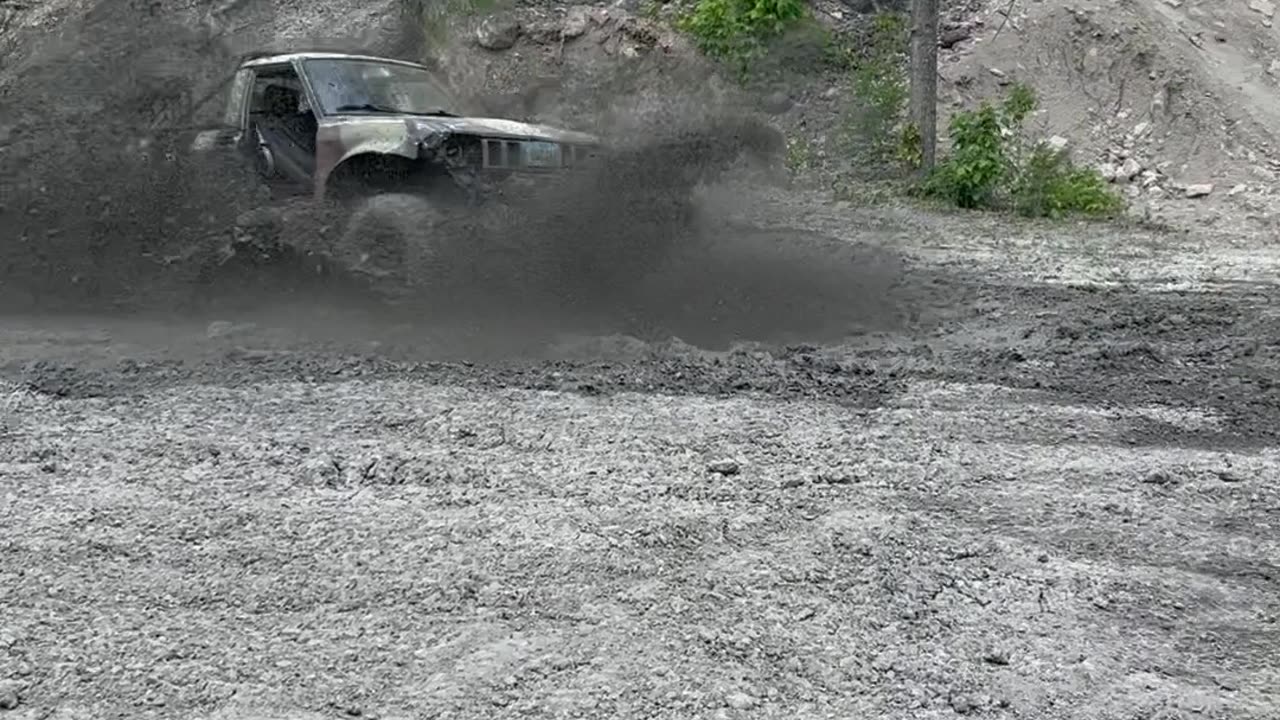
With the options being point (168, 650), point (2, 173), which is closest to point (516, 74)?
point (2, 173)

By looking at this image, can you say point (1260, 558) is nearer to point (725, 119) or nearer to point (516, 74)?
point (725, 119)

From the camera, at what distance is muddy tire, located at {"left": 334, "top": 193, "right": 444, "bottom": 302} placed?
28.0 feet

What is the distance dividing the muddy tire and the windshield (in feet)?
2.41

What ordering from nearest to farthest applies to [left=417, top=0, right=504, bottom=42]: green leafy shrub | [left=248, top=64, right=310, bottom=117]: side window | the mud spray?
the mud spray → [left=248, top=64, right=310, bottom=117]: side window → [left=417, top=0, right=504, bottom=42]: green leafy shrub

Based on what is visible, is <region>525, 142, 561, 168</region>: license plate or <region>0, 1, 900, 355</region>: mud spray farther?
<region>525, 142, 561, 168</region>: license plate

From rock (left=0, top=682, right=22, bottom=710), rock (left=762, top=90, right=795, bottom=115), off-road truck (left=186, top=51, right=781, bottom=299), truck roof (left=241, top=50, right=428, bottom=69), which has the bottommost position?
rock (left=0, top=682, right=22, bottom=710)

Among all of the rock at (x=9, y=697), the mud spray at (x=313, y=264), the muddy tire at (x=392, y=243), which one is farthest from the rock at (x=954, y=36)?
the rock at (x=9, y=697)

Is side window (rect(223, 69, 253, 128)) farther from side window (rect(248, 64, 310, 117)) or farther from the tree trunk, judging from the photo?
the tree trunk

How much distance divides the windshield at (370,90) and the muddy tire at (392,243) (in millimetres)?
735

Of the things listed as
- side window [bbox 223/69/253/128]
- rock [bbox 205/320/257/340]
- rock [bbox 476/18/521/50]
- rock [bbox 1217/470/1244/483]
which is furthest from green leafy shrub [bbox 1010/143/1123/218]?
rock [bbox 205/320/257/340]

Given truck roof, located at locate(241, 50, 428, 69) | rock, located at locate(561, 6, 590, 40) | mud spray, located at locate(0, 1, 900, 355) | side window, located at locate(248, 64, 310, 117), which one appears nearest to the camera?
mud spray, located at locate(0, 1, 900, 355)

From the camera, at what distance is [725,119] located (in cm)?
1282

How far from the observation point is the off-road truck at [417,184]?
854cm

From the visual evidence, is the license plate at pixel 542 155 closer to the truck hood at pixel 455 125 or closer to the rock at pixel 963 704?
the truck hood at pixel 455 125
